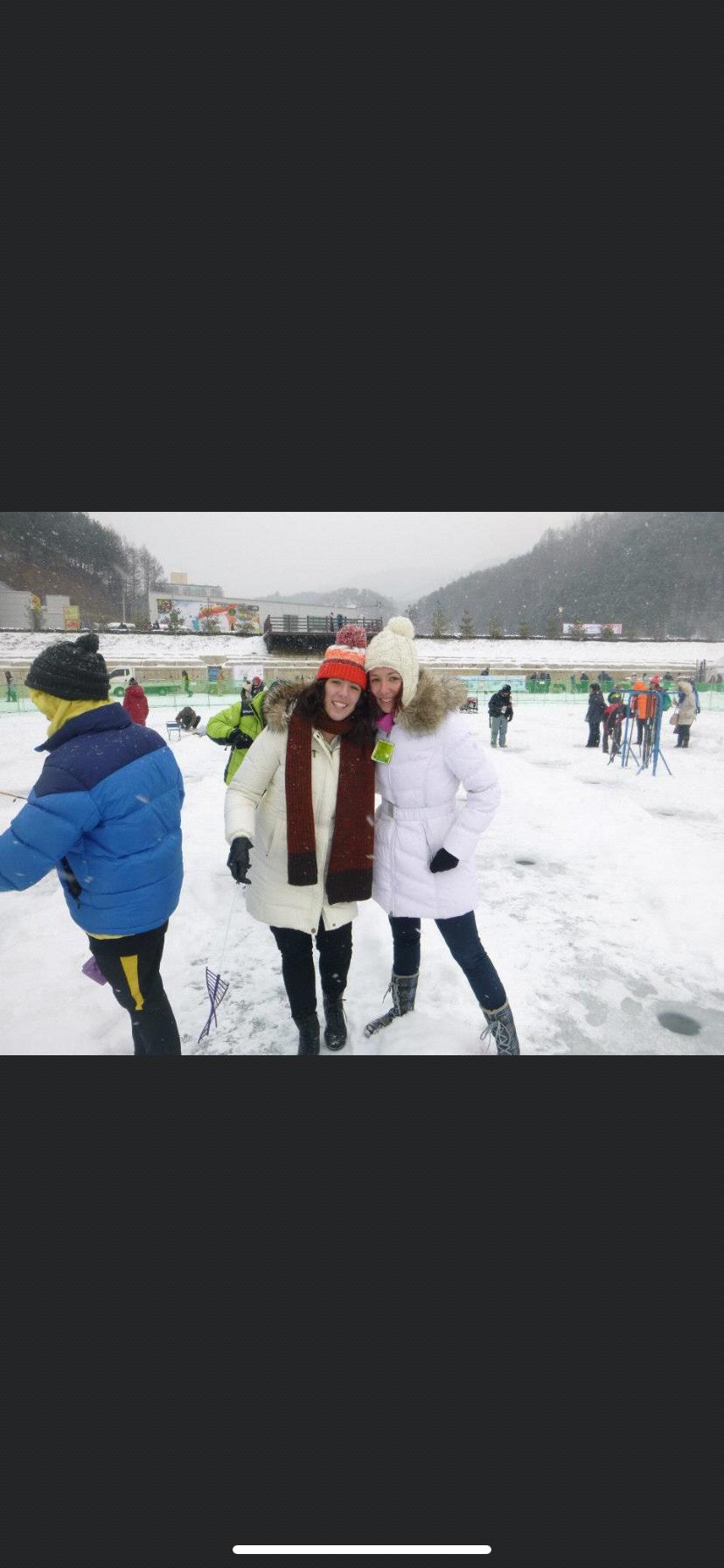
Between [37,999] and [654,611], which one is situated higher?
[654,611]

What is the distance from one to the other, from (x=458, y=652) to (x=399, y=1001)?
30512 mm

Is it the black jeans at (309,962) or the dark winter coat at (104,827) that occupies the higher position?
the dark winter coat at (104,827)

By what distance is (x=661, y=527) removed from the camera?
247ft

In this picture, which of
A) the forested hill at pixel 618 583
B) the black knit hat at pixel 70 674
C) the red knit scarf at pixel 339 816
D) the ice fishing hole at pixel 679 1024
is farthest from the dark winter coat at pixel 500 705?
the forested hill at pixel 618 583

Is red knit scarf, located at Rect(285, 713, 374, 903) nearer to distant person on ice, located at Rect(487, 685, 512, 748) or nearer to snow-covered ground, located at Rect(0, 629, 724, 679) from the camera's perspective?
distant person on ice, located at Rect(487, 685, 512, 748)

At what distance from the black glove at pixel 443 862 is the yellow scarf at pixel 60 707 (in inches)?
45.5

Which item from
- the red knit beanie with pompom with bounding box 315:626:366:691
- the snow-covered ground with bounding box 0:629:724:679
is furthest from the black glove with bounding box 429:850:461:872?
the snow-covered ground with bounding box 0:629:724:679

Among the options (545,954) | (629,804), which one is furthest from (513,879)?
(629,804)

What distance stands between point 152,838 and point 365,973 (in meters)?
1.58

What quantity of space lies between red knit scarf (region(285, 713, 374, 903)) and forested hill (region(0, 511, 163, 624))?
2215 inches

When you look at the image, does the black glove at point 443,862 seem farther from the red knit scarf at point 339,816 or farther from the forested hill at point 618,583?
the forested hill at point 618,583

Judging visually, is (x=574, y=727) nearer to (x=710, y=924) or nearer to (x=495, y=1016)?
(x=710, y=924)

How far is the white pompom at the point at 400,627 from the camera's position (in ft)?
6.55

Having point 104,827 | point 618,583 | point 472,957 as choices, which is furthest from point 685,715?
point 618,583
